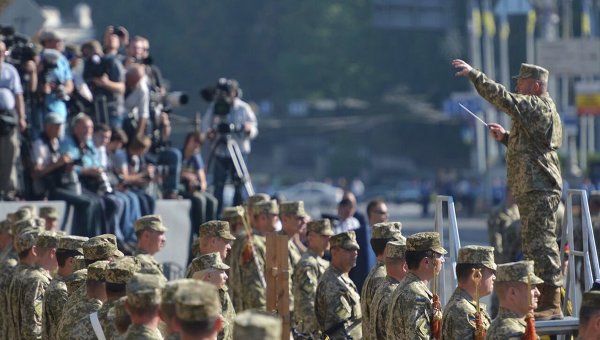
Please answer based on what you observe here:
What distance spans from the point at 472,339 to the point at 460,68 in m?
2.01

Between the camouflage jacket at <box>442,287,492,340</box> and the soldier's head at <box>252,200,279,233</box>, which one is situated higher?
the camouflage jacket at <box>442,287,492,340</box>

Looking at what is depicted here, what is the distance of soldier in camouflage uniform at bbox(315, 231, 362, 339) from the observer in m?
13.0

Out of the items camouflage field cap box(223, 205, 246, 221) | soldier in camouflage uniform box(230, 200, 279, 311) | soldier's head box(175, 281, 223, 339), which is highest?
soldier's head box(175, 281, 223, 339)

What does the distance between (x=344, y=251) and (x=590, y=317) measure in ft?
15.0

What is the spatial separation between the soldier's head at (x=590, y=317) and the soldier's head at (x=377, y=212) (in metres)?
7.49

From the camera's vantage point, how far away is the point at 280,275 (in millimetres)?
12055

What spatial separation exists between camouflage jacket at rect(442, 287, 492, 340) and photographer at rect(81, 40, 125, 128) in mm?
8603

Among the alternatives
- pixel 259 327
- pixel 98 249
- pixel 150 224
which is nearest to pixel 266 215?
pixel 150 224

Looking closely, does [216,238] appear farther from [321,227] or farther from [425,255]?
[425,255]

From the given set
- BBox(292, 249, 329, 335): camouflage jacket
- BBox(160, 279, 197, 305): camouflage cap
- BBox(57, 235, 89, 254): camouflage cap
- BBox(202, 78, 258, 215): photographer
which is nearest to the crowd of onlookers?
BBox(202, 78, 258, 215): photographer

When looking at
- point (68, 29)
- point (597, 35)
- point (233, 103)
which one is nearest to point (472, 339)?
point (233, 103)

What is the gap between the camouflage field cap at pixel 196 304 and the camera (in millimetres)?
7539

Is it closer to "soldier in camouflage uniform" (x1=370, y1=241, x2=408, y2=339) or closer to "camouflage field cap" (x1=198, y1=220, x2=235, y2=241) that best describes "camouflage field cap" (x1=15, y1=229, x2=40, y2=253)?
"camouflage field cap" (x1=198, y1=220, x2=235, y2=241)

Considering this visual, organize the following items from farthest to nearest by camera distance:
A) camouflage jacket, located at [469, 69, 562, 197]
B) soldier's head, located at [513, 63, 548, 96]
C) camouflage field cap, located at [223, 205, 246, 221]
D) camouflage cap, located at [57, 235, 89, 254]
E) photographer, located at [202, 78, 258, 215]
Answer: photographer, located at [202, 78, 258, 215] → camouflage field cap, located at [223, 205, 246, 221] → soldier's head, located at [513, 63, 548, 96] → camouflage jacket, located at [469, 69, 562, 197] → camouflage cap, located at [57, 235, 89, 254]
